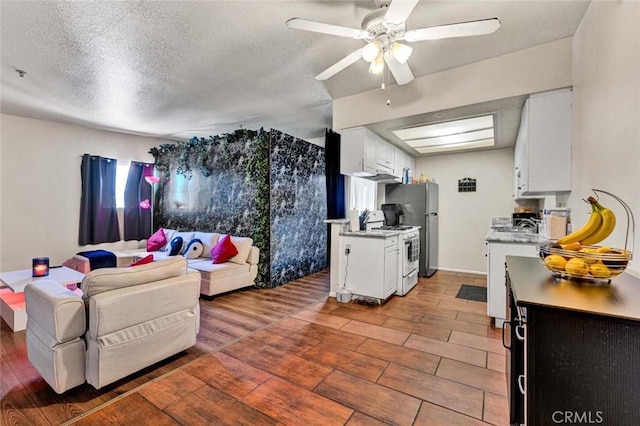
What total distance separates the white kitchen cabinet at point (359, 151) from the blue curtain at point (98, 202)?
481cm

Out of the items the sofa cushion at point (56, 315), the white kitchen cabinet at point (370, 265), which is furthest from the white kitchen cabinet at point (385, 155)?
the sofa cushion at point (56, 315)

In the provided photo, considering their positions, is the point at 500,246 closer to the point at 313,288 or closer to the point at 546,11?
the point at 546,11

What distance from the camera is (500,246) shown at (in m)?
2.83

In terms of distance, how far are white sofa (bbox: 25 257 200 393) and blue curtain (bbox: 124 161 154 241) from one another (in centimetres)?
433

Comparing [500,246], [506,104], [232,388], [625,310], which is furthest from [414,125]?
[232,388]

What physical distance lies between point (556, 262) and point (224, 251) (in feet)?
12.5

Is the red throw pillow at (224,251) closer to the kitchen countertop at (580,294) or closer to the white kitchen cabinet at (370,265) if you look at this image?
the white kitchen cabinet at (370,265)

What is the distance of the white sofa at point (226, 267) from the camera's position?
3764 millimetres

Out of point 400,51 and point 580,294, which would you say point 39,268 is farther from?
point 580,294

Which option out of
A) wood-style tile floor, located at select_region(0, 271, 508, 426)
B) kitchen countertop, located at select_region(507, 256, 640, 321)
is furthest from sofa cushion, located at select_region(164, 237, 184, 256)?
kitchen countertop, located at select_region(507, 256, 640, 321)

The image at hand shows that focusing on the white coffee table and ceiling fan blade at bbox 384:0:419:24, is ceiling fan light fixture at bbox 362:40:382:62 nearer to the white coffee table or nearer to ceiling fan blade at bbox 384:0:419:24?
ceiling fan blade at bbox 384:0:419:24

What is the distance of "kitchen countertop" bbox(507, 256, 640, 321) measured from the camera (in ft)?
2.85

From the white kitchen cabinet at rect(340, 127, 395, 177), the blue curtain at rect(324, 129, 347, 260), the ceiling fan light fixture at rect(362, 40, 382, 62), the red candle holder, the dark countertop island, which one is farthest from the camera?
the blue curtain at rect(324, 129, 347, 260)

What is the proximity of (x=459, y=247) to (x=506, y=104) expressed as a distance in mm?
3198
